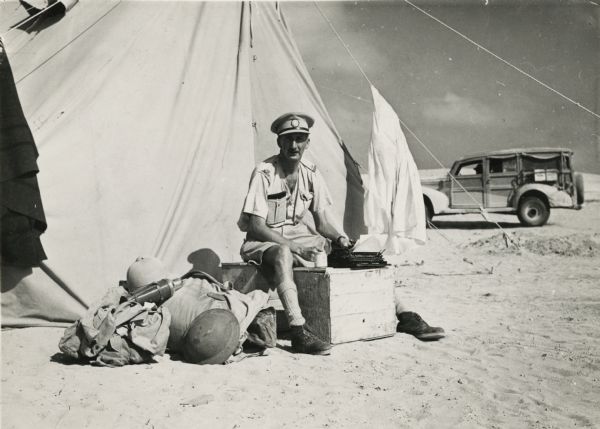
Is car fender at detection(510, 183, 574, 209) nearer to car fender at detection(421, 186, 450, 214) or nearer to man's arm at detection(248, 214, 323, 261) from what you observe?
car fender at detection(421, 186, 450, 214)

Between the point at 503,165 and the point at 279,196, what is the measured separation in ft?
26.2

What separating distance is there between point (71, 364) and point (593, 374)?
2464 mm

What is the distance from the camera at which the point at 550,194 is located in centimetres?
1026

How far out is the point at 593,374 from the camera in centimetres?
264

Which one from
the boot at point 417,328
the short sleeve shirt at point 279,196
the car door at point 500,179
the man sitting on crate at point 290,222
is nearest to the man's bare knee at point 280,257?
the man sitting on crate at point 290,222

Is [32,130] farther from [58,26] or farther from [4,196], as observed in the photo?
[58,26]

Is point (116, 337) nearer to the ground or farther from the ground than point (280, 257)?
nearer to the ground

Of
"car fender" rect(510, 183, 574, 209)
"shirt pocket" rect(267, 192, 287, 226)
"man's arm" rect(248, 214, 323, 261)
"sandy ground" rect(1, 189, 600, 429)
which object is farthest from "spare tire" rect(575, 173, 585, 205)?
"man's arm" rect(248, 214, 323, 261)

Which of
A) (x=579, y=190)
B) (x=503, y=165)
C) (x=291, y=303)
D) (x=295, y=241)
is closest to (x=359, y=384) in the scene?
(x=291, y=303)

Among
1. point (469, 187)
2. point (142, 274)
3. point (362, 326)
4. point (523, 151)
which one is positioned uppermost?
point (523, 151)

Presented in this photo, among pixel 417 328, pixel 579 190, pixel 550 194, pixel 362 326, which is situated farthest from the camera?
pixel 579 190

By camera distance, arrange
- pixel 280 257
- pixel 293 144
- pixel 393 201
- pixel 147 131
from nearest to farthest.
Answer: pixel 280 257
pixel 293 144
pixel 147 131
pixel 393 201

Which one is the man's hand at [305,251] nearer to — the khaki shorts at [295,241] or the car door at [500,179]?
the khaki shorts at [295,241]

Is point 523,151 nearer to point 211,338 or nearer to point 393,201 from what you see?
point 393,201
